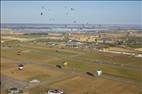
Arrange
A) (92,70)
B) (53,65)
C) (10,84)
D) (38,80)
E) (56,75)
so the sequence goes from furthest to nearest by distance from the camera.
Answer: (53,65), (92,70), (56,75), (38,80), (10,84)

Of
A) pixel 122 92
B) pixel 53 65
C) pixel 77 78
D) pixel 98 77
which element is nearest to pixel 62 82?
pixel 77 78

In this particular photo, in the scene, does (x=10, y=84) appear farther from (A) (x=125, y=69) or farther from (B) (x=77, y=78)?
(A) (x=125, y=69)

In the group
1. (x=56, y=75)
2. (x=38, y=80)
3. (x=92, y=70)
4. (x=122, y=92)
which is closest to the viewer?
(x=122, y=92)

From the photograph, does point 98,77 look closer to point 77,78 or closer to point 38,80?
point 77,78

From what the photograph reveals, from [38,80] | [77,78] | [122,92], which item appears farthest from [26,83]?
[122,92]

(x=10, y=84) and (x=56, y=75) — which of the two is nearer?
(x=10, y=84)

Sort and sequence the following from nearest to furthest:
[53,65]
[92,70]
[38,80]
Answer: [38,80], [92,70], [53,65]

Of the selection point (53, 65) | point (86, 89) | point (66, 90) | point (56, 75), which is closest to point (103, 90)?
point (86, 89)

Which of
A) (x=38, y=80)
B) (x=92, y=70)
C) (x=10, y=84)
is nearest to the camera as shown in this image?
(x=10, y=84)

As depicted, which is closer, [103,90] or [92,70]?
[103,90]
